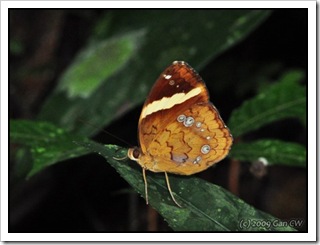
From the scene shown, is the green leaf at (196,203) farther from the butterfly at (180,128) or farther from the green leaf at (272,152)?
the green leaf at (272,152)

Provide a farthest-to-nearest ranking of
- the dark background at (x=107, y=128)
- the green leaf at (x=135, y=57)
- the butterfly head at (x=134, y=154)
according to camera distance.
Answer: the dark background at (x=107, y=128)
the green leaf at (x=135, y=57)
the butterfly head at (x=134, y=154)

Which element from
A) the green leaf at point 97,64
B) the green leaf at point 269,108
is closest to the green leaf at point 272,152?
the green leaf at point 269,108

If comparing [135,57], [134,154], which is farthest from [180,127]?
[135,57]

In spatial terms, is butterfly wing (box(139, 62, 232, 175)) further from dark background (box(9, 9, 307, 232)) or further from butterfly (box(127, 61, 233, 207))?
dark background (box(9, 9, 307, 232))

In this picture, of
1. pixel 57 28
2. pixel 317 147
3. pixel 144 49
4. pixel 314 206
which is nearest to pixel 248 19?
pixel 144 49

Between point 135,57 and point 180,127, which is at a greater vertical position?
point 135,57

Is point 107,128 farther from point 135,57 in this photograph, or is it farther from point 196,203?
point 196,203
